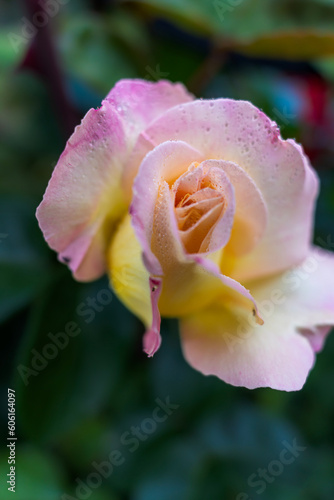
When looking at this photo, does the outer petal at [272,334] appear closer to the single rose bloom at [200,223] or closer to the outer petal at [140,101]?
the single rose bloom at [200,223]

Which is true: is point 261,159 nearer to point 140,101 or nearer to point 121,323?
point 140,101

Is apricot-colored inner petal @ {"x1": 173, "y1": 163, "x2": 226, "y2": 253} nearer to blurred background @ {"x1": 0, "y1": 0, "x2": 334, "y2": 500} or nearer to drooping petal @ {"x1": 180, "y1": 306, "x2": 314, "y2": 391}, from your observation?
drooping petal @ {"x1": 180, "y1": 306, "x2": 314, "y2": 391}

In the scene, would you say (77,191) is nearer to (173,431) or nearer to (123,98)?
(123,98)

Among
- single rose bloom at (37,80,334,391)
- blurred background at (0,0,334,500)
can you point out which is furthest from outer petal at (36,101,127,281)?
blurred background at (0,0,334,500)

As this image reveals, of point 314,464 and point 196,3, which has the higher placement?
point 196,3

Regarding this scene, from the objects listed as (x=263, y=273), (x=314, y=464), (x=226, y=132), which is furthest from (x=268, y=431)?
(x=226, y=132)

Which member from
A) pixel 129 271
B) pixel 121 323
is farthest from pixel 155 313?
pixel 121 323
